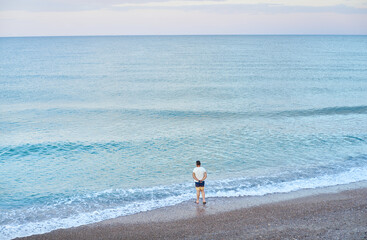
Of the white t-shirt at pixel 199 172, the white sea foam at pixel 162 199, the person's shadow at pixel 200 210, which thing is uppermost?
the white t-shirt at pixel 199 172

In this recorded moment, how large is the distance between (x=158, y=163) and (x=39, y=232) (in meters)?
A: 8.08

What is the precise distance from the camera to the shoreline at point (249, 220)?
10836 mm

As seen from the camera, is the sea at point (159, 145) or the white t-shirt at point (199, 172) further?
the sea at point (159, 145)

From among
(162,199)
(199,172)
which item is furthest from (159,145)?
(199,172)

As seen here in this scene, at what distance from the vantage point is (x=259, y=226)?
11289mm

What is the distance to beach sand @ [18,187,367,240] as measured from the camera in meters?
10.8

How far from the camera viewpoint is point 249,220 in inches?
465

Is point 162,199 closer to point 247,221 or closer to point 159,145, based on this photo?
point 247,221

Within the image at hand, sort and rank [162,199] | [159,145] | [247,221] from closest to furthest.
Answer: [247,221] → [162,199] → [159,145]

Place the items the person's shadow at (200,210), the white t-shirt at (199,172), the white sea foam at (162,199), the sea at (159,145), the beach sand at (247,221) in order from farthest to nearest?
the sea at (159,145) < the white t-shirt at (199,172) < the person's shadow at (200,210) < the white sea foam at (162,199) < the beach sand at (247,221)

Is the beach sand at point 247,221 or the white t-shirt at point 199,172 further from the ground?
the white t-shirt at point 199,172

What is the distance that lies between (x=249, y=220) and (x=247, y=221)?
0.39ft

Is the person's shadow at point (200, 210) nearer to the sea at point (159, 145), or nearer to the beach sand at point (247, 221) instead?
the beach sand at point (247, 221)

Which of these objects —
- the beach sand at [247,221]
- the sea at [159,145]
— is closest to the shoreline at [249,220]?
the beach sand at [247,221]
